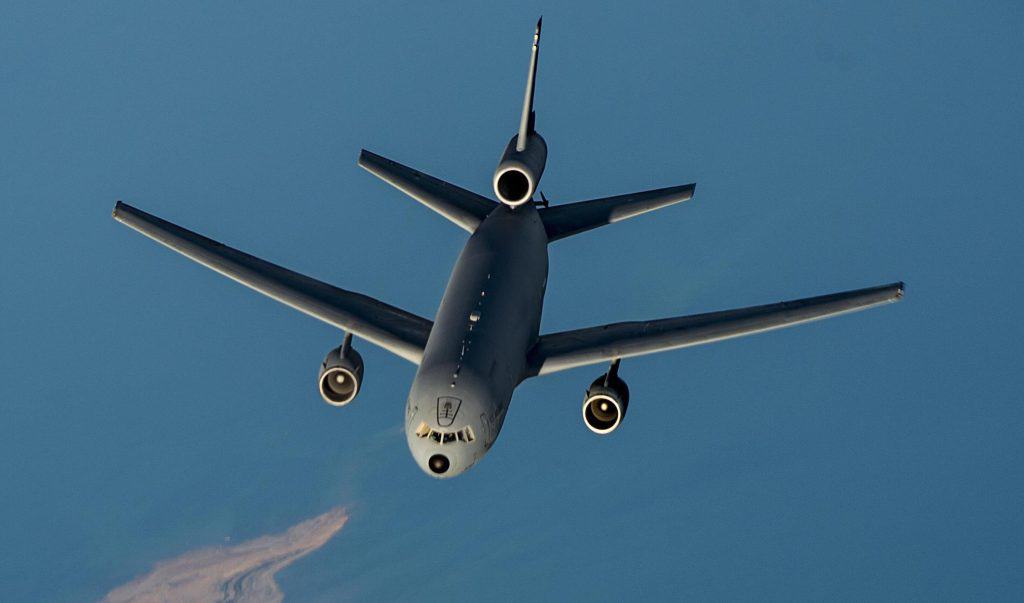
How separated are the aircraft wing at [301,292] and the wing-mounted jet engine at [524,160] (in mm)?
7325

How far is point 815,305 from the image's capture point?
67438 millimetres

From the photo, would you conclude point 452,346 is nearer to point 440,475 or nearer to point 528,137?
point 440,475

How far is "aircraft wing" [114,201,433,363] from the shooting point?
2628 inches

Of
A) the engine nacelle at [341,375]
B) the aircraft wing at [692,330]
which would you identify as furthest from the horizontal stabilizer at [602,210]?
the engine nacelle at [341,375]

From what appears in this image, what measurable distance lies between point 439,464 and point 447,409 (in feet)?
6.87

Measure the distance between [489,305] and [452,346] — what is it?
3353 millimetres

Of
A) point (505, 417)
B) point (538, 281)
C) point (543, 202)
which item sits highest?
point (543, 202)

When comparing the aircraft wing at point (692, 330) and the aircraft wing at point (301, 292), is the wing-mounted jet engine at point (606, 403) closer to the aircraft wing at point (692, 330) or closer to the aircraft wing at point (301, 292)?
the aircraft wing at point (692, 330)

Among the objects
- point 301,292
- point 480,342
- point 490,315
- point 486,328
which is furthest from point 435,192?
point 480,342

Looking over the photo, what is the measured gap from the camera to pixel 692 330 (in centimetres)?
6738

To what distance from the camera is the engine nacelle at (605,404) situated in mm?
66312

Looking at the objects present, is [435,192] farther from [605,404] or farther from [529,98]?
[605,404]

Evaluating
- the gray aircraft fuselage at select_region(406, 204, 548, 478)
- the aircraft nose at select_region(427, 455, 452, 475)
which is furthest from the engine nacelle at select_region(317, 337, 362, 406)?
the aircraft nose at select_region(427, 455, 452, 475)

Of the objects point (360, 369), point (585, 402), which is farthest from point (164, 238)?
point (585, 402)
